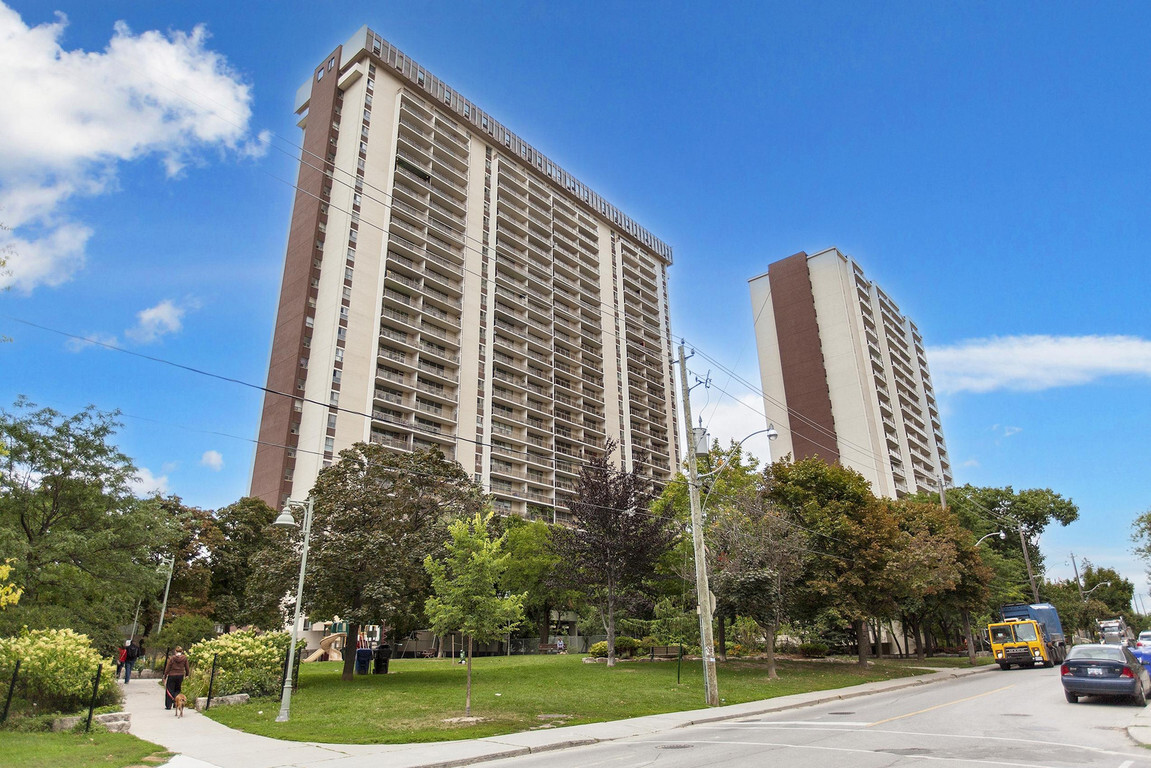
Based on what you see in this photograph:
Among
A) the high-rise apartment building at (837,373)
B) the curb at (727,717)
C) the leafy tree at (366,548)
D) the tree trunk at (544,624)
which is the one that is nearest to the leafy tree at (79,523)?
the leafy tree at (366,548)

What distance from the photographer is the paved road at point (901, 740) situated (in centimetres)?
1052

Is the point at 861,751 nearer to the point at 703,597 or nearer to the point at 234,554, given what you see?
the point at 703,597

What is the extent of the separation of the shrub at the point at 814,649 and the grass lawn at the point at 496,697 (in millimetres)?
10728

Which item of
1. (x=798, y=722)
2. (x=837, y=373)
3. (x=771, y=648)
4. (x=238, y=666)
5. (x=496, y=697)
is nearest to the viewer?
(x=798, y=722)

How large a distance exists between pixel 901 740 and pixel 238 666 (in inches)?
705

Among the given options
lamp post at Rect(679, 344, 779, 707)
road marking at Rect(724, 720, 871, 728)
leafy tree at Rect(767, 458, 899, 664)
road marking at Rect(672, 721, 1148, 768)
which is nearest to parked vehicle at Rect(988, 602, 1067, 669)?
leafy tree at Rect(767, 458, 899, 664)

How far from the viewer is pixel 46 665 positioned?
48.3ft

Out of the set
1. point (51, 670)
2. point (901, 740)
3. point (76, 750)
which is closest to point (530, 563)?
point (51, 670)

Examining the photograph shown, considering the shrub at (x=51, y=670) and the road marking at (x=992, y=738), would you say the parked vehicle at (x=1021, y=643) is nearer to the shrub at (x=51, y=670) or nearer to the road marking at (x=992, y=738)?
the road marking at (x=992, y=738)

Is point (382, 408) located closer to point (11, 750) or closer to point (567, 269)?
point (567, 269)

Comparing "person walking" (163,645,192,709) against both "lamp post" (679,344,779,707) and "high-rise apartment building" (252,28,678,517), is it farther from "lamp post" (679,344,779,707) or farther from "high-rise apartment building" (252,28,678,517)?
"high-rise apartment building" (252,28,678,517)

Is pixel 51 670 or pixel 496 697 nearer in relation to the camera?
pixel 51 670

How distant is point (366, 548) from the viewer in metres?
23.6

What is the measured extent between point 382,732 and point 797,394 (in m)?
79.4
